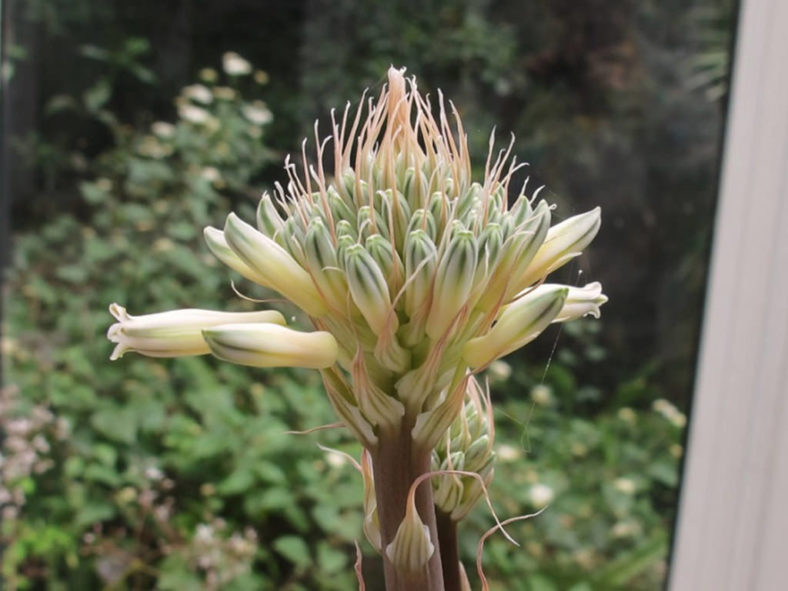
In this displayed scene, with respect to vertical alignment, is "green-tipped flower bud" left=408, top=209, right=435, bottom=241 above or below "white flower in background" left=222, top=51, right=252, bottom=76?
above

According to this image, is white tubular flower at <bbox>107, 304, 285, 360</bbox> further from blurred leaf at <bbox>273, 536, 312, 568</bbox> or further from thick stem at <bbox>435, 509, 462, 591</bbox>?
blurred leaf at <bbox>273, 536, 312, 568</bbox>

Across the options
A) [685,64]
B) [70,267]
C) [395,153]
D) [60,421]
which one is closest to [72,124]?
[70,267]

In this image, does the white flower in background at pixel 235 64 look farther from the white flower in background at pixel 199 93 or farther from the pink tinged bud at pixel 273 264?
the pink tinged bud at pixel 273 264

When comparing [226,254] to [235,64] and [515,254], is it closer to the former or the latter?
[515,254]

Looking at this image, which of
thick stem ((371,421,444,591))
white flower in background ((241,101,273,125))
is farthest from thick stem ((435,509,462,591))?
white flower in background ((241,101,273,125))

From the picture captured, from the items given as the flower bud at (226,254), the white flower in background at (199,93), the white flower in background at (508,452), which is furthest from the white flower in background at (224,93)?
the flower bud at (226,254)

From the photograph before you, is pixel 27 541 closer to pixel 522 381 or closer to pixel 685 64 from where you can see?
pixel 522 381

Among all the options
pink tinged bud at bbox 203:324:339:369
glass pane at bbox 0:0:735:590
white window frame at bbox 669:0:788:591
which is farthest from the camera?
glass pane at bbox 0:0:735:590
